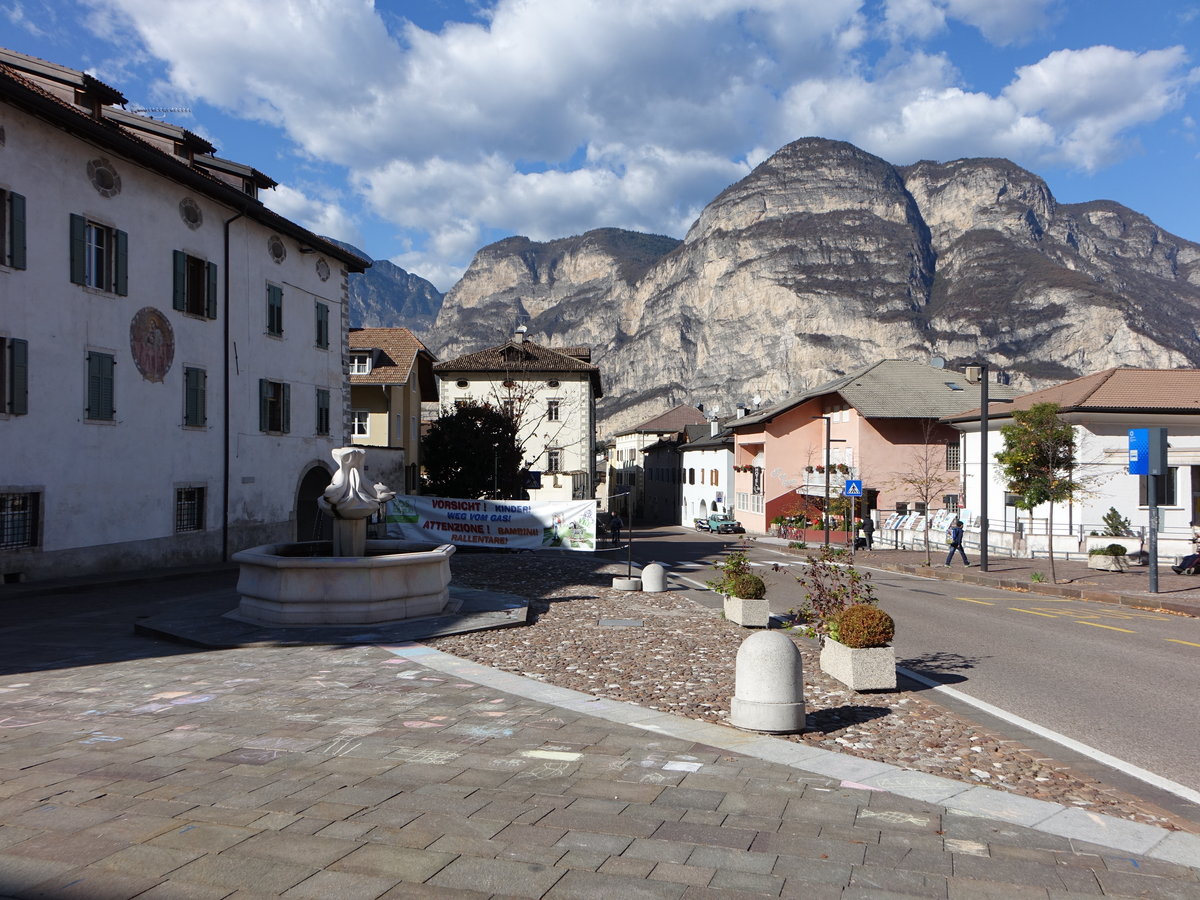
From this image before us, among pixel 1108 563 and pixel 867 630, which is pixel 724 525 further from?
pixel 867 630

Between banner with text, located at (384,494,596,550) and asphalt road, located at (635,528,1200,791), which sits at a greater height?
banner with text, located at (384,494,596,550)

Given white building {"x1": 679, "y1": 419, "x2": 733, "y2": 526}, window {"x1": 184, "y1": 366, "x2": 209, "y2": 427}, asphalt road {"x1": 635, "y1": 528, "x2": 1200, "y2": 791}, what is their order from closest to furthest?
asphalt road {"x1": 635, "y1": 528, "x2": 1200, "y2": 791} < window {"x1": 184, "y1": 366, "x2": 209, "y2": 427} < white building {"x1": 679, "y1": 419, "x2": 733, "y2": 526}

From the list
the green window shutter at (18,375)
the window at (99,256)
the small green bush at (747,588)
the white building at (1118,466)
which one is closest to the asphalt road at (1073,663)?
the small green bush at (747,588)

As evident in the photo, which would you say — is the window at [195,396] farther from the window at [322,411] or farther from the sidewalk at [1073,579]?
the sidewalk at [1073,579]

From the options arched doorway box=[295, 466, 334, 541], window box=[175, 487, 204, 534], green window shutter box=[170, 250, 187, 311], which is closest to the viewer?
green window shutter box=[170, 250, 187, 311]

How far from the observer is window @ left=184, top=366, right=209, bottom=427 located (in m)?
23.7

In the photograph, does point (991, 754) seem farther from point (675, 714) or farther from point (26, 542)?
point (26, 542)

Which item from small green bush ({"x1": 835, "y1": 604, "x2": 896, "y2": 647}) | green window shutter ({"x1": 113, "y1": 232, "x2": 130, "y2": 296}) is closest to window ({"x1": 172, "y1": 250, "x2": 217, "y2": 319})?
green window shutter ({"x1": 113, "y1": 232, "x2": 130, "y2": 296})

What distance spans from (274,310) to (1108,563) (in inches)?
1069

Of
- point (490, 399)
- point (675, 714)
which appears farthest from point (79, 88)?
point (490, 399)

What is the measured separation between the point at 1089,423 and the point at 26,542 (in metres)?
34.0

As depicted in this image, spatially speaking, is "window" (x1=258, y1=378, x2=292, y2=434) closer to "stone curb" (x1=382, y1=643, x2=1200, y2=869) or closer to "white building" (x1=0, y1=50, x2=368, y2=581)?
"white building" (x1=0, y1=50, x2=368, y2=581)

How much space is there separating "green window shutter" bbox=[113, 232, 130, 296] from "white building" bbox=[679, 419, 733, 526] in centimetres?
5042

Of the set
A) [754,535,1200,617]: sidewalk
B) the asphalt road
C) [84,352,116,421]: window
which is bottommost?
[754,535,1200,617]: sidewalk
